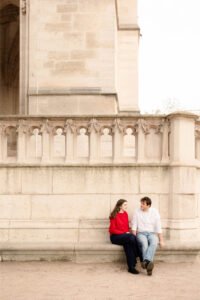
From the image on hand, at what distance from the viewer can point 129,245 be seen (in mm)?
7469

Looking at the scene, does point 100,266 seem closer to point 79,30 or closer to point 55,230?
point 55,230

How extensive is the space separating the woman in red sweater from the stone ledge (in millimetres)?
204

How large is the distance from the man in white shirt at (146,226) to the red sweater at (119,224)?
0.15m

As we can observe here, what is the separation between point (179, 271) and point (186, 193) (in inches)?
54.5

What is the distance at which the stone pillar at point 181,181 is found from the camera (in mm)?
8047

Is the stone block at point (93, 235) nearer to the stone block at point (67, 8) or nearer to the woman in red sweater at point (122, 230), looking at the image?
the woman in red sweater at point (122, 230)

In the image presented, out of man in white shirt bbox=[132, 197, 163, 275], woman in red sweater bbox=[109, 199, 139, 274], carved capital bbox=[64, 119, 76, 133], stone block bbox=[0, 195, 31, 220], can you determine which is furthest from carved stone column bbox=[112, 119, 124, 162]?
stone block bbox=[0, 195, 31, 220]

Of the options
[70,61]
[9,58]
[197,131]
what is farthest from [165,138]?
[9,58]

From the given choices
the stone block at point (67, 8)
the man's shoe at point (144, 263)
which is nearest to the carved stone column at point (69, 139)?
the man's shoe at point (144, 263)

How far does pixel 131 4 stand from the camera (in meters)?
19.5

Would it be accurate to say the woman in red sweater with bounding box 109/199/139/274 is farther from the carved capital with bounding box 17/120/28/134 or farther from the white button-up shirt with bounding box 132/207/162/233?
the carved capital with bounding box 17/120/28/134

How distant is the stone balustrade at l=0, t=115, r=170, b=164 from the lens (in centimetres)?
820

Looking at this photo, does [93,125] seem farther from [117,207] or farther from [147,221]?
[147,221]

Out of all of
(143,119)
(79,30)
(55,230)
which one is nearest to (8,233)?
(55,230)
